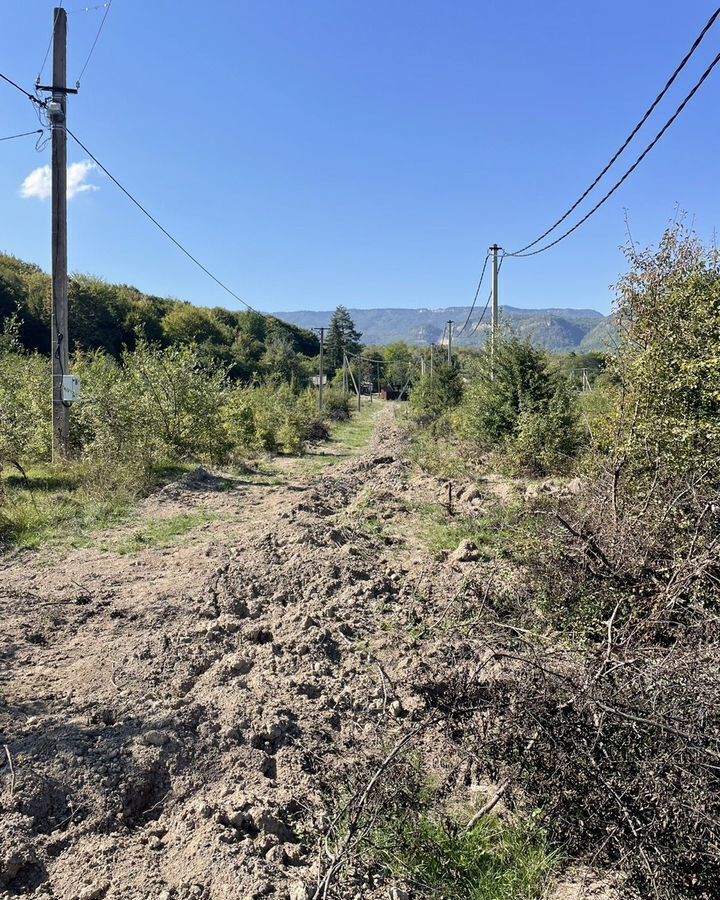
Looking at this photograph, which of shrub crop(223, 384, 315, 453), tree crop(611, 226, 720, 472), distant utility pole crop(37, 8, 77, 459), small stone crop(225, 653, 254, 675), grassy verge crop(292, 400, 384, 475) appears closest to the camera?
small stone crop(225, 653, 254, 675)

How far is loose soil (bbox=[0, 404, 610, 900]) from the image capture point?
2.33 m

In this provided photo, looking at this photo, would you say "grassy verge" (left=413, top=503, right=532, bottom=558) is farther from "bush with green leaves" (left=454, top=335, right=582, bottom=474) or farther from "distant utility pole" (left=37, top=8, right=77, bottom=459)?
"distant utility pole" (left=37, top=8, right=77, bottom=459)

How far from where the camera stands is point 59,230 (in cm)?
1103

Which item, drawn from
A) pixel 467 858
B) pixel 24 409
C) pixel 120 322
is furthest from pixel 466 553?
pixel 120 322

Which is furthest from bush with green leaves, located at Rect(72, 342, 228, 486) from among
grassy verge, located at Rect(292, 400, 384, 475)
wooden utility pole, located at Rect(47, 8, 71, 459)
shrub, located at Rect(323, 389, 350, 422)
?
shrub, located at Rect(323, 389, 350, 422)

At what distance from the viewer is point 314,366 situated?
5875 cm

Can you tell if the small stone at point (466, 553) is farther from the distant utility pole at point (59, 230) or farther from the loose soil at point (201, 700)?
the distant utility pole at point (59, 230)

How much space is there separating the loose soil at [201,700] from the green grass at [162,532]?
66 mm

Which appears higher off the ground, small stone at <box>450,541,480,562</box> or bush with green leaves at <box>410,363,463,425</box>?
bush with green leaves at <box>410,363,463,425</box>

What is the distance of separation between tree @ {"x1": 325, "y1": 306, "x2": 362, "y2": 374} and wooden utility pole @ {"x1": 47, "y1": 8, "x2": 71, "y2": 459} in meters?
55.7

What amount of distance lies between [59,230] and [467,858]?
Result: 12180mm

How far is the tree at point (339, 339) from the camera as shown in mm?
69812

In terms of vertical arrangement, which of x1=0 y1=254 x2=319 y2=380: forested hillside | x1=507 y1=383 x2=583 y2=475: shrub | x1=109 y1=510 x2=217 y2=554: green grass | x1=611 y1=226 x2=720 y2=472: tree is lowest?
x1=109 y1=510 x2=217 y2=554: green grass

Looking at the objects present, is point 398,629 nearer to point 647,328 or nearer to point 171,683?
point 171,683
